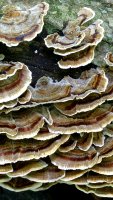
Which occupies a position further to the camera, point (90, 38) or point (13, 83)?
point (90, 38)

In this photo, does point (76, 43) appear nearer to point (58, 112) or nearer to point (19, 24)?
point (19, 24)

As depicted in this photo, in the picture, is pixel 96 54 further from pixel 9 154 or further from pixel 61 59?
pixel 9 154

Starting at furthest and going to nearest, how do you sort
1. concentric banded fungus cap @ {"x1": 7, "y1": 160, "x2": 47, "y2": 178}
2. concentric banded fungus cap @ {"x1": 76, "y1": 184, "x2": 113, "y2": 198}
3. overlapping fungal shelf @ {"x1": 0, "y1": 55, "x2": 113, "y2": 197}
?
1. concentric banded fungus cap @ {"x1": 76, "y1": 184, "x2": 113, "y2": 198}
2. concentric banded fungus cap @ {"x1": 7, "y1": 160, "x2": 47, "y2": 178}
3. overlapping fungal shelf @ {"x1": 0, "y1": 55, "x2": 113, "y2": 197}

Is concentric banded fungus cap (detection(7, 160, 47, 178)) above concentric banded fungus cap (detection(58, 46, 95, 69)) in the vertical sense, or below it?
below

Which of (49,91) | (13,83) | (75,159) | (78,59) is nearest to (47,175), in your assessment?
(75,159)

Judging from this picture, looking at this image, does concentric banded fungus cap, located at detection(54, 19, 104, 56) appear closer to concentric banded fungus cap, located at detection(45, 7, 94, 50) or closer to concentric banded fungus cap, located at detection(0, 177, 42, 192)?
concentric banded fungus cap, located at detection(45, 7, 94, 50)

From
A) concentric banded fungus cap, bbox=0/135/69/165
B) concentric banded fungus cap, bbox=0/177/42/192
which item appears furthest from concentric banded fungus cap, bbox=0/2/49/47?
concentric banded fungus cap, bbox=0/177/42/192
